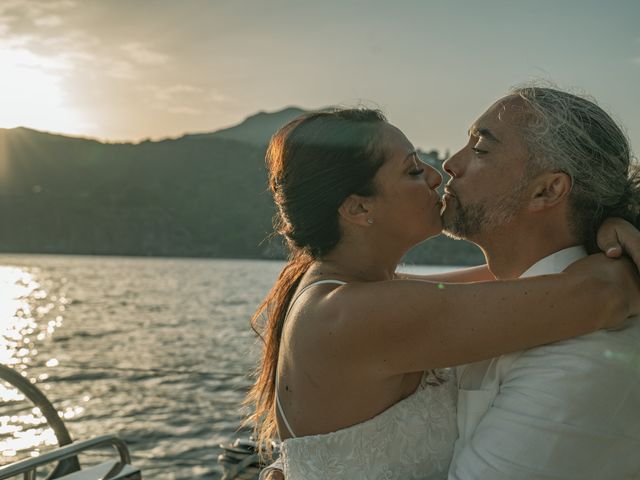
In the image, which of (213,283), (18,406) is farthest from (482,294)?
(213,283)

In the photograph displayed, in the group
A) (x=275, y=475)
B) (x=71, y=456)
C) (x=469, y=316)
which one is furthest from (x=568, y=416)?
(x=71, y=456)

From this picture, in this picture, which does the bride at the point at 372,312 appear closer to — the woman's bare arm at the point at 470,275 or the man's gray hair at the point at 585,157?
Answer: the man's gray hair at the point at 585,157

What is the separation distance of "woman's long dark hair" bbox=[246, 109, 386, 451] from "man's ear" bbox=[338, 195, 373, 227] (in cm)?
2

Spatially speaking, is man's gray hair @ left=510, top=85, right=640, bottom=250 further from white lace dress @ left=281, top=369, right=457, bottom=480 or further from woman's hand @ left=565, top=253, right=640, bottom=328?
white lace dress @ left=281, top=369, right=457, bottom=480

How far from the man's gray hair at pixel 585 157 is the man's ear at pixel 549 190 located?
0.09ft

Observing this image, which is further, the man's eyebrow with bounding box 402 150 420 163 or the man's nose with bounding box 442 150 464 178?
the man's nose with bounding box 442 150 464 178

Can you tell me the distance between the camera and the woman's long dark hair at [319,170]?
255 centimetres

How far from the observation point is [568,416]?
200 cm

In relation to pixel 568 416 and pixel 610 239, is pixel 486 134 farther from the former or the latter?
pixel 568 416

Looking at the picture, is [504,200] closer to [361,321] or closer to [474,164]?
[474,164]

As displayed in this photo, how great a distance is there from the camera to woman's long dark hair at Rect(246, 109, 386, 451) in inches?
101

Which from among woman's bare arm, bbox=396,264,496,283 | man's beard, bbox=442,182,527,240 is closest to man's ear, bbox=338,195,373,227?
man's beard, bbox=442,182,527,240

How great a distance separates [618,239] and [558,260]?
226mm

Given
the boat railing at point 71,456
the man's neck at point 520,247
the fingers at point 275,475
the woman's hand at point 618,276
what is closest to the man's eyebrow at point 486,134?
the man's neck at point 520,247
